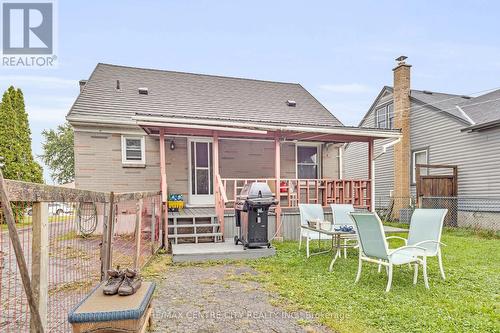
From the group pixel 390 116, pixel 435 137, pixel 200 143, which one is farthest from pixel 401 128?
pixel 200 143

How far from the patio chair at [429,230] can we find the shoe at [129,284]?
403cm

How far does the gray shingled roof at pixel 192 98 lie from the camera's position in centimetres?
1003

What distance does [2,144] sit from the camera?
39.4 ft

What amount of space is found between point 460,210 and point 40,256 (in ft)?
43.7

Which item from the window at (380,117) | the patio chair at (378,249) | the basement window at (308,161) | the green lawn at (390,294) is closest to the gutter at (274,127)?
the basement window at (308,161)

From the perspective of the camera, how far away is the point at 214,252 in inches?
243

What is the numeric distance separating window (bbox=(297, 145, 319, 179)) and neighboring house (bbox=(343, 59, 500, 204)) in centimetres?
441

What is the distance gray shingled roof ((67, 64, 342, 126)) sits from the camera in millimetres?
10031

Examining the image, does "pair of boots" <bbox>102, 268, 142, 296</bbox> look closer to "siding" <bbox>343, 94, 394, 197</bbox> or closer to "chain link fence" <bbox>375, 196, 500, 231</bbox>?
"chain link fence" <bbox>375, 196, 500, 231</bbox>

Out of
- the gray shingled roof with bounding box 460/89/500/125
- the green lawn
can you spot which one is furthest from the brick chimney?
Result: the green lawn

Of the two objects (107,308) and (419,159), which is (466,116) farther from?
(107,308)

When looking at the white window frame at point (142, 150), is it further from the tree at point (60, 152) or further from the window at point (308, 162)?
the tree at point (60, 152)

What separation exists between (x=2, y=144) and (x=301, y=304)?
1349 centimetres

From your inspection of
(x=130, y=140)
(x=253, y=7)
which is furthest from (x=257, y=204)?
(x=253, y=7)
